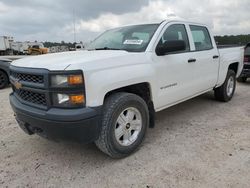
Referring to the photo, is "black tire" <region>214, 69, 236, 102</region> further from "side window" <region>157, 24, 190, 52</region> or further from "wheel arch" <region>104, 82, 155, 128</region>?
"wheel arch" <region>104, 82, 155, 128</region>

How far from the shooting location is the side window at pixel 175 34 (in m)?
3.93

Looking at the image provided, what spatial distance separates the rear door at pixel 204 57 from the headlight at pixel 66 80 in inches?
99.9

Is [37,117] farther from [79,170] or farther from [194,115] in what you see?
[194,115]

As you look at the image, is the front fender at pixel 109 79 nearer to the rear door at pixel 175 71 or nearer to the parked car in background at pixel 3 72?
the rear door at pixel 175 71

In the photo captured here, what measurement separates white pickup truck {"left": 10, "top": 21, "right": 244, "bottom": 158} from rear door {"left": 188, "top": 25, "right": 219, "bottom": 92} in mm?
32

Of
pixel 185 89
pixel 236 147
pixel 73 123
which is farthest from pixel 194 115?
pixel 73 123

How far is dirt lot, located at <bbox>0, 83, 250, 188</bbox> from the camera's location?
9.25ft

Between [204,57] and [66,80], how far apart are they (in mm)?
3093

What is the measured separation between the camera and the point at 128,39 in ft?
13.0

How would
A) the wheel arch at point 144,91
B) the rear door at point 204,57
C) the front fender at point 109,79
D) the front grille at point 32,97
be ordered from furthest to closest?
1. the rear door at point 204,57
2. the wheel arch at point 144,91
3. the front grille at point 32,97
4. the front fender at point 109,79

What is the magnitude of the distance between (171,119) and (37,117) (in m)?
2.81

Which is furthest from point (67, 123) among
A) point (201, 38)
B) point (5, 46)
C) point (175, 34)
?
point (5, 46)

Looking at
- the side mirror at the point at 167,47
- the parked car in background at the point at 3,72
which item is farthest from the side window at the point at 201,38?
the parked car in background at the point at 3,72

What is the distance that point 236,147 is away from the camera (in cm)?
358
